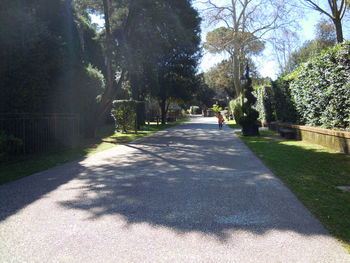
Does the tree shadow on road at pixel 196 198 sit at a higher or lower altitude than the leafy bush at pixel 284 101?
lower

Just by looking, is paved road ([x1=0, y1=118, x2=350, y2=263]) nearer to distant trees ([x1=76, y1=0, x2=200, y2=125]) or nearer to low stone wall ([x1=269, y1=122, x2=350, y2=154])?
low stone wall ([x1=269, y1=122, x2=350, y2=154])

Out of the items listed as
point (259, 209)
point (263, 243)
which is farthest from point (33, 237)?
point (259, 209)

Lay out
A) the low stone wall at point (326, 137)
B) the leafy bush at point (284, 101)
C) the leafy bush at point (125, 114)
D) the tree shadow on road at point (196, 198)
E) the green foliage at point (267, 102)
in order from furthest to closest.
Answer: the leafy bush at point (125, 114) → the green foliage at point (267, 102) → the leafy bush at point (284, 101) → the low stone wall at point (326, 137) → the tree shadow on road at point (196, 198)

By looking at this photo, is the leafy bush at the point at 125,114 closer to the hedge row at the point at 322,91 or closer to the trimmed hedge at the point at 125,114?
the trimmed hedge at the point at 125,114

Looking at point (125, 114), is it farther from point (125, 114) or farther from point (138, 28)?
point (138, 28)

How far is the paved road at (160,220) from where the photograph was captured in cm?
271

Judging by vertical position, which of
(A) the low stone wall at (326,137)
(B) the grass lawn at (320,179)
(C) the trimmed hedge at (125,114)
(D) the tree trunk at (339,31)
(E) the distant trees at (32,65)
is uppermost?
(D) the tree trunk at (339,31)

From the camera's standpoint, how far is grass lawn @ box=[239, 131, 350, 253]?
342 cm

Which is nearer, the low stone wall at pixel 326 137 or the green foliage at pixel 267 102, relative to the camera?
the low stone wall at pixel 326 137

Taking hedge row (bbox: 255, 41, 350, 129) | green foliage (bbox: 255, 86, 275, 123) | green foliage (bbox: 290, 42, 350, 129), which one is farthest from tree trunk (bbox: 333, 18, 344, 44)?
green foliage (bbox: 290, 42, 350, 129)

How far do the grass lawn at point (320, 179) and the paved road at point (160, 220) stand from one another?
7.4 inches

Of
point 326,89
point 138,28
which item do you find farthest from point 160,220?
point 138,28

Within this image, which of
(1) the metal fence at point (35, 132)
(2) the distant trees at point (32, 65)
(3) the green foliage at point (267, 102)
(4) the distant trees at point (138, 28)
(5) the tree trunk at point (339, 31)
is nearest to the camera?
(1) the metal fence at point (35, 132)

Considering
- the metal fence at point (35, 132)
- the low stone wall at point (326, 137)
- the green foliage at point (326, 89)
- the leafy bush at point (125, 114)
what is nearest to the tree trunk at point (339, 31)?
the green foliage at point (326, 89)
